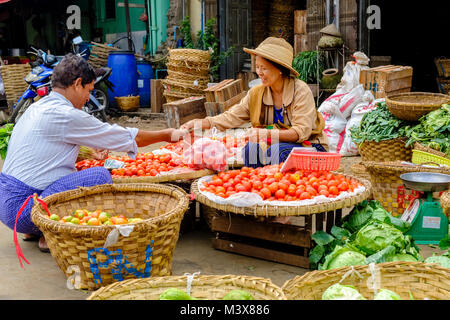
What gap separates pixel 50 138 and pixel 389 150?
11.4ft

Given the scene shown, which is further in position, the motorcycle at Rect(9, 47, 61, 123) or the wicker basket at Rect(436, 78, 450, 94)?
the wicker basket at Rect(436, 78, 450, 94)

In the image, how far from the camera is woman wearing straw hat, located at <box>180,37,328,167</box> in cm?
381

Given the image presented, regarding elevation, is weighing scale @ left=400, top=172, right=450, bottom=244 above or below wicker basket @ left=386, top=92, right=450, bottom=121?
below

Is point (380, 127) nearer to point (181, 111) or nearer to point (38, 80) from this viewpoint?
point (181, 111)

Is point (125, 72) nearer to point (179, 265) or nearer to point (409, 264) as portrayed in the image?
point (179, 265)

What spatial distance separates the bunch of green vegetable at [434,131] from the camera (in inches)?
173

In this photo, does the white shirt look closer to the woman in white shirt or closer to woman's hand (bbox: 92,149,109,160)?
the woman in white shirt

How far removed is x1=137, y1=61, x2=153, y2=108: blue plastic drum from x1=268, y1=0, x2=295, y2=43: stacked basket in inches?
113

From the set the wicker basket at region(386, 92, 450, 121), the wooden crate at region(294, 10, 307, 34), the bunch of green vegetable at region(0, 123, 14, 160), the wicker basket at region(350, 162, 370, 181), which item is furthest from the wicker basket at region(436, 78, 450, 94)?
the bunch of green vegetable at region(0, 123, 14, 160)

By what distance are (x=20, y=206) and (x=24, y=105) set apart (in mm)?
6247

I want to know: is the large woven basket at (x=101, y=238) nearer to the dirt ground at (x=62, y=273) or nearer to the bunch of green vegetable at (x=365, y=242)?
the dirt ground at (x=62, y=273)

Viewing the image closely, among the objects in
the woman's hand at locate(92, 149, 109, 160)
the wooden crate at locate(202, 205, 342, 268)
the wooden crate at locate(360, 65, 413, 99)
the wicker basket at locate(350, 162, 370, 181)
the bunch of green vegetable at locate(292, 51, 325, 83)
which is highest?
the bunch of green vegetable at locate(292, 51, 325, 83)

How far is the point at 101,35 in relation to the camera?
1369 cm

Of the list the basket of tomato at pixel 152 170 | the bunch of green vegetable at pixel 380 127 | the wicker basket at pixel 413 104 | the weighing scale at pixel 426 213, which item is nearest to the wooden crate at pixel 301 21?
the bunch of green vegetable at pixel 380 127
